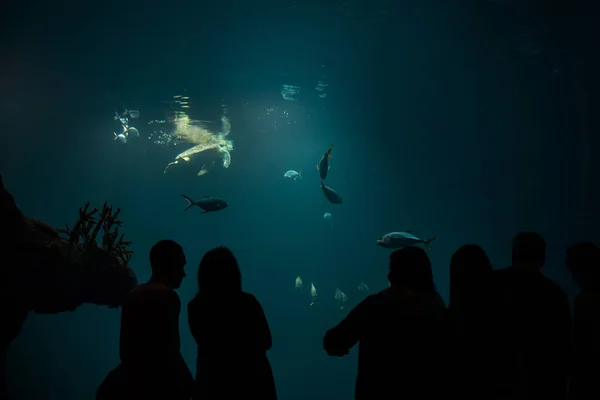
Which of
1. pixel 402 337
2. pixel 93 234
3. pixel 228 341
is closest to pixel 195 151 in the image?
Result: pixel 93 234

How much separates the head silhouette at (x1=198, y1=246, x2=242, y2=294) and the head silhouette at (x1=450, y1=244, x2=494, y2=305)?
74.0 inches

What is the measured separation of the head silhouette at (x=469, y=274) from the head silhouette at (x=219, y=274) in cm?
188

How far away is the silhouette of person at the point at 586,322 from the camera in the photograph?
8.66 ft

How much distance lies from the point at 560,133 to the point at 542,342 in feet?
71.8

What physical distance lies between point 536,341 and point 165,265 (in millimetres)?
3301

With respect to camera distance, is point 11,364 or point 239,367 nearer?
point 239,367

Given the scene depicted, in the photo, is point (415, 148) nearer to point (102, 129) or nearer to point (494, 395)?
point (494, 395)

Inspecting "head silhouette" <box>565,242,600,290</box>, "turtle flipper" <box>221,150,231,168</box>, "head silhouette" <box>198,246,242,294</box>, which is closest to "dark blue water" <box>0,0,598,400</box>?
"turtle flipper" <box>221,150,231,168</box>

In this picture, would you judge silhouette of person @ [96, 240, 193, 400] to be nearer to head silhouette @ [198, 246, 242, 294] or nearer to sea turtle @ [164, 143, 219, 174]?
head silhouette @ [198, 246, 242, 294]

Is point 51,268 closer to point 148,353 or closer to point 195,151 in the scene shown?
point 148,353

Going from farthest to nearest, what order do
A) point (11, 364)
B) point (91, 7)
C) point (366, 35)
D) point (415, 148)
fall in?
point (415, 148) < point (11, 364) < point (366, 35) < point (91, 7)

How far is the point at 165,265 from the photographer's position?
2912 millimetres

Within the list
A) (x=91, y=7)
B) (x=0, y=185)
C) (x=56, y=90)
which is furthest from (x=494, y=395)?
(x=56, y=90)

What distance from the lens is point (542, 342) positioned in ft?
8.59
